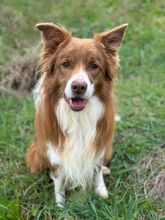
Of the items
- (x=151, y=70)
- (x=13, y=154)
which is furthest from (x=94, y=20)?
(x=13, y=154)

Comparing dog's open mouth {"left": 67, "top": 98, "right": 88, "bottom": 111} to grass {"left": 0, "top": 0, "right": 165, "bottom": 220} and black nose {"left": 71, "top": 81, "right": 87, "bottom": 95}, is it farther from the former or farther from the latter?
grass {"left": 0, "top": 0, "right": 165, "bottom": 220}

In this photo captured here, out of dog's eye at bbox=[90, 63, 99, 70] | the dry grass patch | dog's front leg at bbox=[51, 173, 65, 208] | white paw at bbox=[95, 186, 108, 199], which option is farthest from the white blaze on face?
the dry grass patch

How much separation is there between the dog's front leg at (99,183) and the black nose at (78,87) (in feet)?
3.11

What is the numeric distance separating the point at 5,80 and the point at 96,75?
236cm

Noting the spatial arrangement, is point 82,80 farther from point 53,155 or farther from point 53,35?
point 53,155

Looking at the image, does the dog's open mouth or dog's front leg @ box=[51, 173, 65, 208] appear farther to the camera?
dog's front leg @ box=[51, 173, 65, 208]

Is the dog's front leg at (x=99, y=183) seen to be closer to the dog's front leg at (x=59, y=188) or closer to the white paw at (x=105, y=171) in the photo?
the white paw at (x=105, y=171)

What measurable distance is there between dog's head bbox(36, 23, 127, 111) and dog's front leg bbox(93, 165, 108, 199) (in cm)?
74

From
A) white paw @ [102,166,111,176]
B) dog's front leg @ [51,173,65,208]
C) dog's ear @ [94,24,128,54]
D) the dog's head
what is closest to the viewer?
the dog's head

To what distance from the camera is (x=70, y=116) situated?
352cm

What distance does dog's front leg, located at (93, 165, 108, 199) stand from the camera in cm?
389

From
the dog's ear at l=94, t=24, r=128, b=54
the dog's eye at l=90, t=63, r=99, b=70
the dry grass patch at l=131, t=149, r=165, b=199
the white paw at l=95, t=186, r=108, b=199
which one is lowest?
the white paw at l=95, t=186, r=108, b=199

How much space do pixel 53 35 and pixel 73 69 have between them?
0.31 m

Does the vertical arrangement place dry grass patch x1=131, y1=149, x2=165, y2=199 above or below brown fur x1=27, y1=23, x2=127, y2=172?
below
